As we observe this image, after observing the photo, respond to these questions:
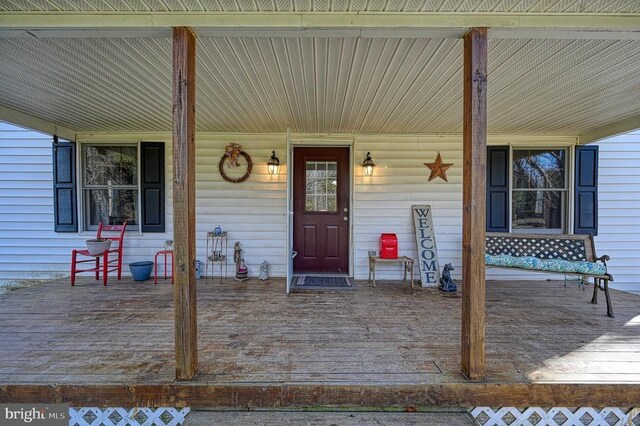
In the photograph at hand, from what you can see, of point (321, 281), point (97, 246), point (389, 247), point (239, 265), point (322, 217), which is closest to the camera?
point (97, 246)

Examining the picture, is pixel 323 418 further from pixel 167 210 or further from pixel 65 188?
pixel 65 188

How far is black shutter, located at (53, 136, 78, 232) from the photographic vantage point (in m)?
4.74

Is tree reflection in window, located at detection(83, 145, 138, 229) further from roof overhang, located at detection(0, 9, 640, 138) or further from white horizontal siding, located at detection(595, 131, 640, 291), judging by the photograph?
white horizontal siding, located at detection(595, 131, 640, 291)

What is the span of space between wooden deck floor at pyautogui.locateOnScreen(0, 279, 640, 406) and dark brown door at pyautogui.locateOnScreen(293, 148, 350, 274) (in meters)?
1.07

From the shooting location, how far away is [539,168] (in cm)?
491

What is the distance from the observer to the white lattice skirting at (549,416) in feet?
6.43

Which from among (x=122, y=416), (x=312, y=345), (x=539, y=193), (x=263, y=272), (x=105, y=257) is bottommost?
(x=122, y=416)

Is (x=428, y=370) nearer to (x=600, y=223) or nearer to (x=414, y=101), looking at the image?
(x=414, y=101)

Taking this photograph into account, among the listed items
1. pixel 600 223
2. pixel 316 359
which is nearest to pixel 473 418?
pixel 316 359

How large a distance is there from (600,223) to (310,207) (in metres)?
4.85

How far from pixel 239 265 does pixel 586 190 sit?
229 inches

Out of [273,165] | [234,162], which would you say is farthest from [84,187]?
[273,165]

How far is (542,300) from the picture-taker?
3729 mm
